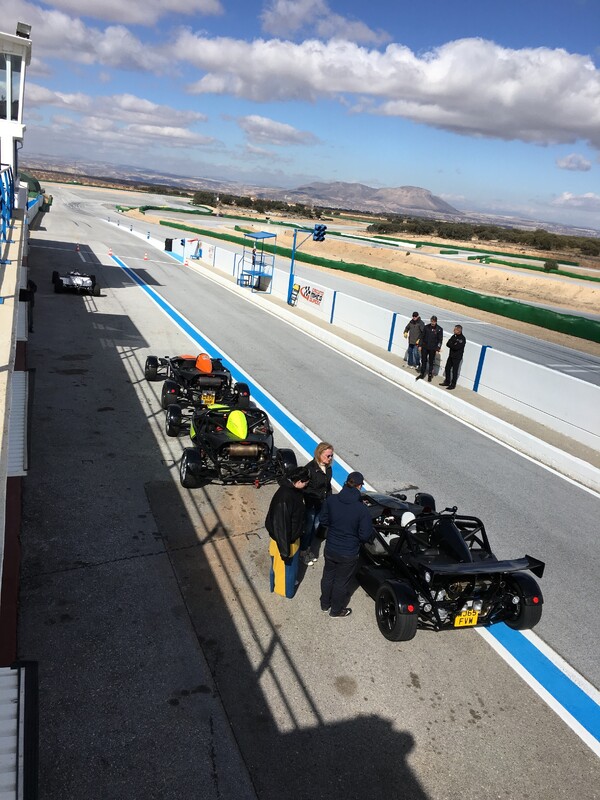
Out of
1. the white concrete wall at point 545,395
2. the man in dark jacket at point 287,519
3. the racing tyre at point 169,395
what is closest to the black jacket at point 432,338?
the white concrete wall at point 545,395

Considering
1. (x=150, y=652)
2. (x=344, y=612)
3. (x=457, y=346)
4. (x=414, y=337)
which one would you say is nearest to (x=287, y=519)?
(x=344, y=612)

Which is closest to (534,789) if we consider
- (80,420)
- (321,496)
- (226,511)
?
(321,496)

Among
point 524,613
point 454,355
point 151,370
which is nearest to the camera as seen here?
point 524,613

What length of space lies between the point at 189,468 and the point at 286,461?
147cm

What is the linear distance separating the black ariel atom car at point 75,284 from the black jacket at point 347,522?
19.8 m

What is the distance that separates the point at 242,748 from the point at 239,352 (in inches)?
547

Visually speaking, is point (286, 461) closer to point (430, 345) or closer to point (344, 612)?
point (344, 612)

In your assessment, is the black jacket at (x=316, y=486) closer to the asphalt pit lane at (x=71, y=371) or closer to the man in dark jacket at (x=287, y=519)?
the man in dark jacket at (x=287, y=519)

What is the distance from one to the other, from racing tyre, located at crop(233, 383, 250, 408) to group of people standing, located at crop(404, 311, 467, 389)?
5793 mm

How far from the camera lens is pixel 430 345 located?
50.6ft

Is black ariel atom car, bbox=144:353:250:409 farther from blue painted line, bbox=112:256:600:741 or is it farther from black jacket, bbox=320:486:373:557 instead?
blue painted line, bbox=112:256:600:741

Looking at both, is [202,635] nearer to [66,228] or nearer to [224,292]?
[224,292]

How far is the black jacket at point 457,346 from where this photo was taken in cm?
1483

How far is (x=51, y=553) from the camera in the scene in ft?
21.8
